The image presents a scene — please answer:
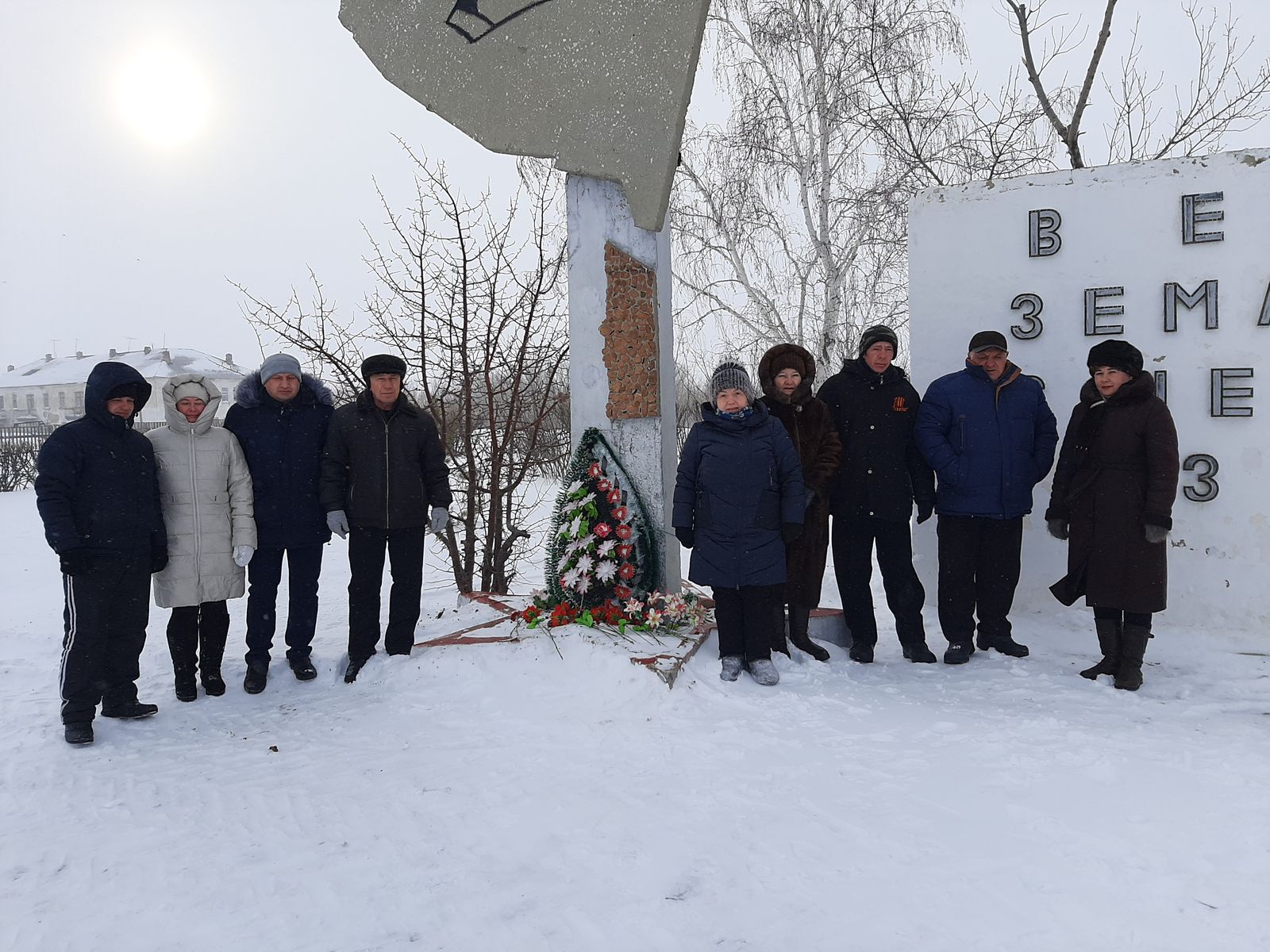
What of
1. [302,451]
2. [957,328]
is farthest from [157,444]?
[957,328]

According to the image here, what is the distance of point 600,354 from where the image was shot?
4801 mm

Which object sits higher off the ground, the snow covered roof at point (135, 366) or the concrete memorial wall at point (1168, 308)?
the snow covered roof at point (135, 366)

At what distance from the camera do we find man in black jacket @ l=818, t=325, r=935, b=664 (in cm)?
423

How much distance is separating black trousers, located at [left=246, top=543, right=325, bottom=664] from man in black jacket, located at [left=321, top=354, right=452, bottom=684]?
0.20m

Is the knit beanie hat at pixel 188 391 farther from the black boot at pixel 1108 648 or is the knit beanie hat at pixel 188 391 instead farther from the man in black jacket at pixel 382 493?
the black boot at pixel 1108 648

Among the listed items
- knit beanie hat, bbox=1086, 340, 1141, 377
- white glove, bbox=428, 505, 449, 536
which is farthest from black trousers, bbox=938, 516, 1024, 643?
white glove, bbox=428, 505, 449, 536

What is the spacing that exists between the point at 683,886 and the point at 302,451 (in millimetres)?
2829

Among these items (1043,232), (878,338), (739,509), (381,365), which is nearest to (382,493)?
(381,365)

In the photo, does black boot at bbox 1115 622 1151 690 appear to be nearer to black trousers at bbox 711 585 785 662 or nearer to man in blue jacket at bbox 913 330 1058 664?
man in blue jacket at bbox 913 330 1058 664

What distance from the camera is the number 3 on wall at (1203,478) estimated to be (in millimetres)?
4719

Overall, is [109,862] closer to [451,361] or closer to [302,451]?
[302,451]

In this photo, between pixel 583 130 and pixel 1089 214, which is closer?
pixel 583 130

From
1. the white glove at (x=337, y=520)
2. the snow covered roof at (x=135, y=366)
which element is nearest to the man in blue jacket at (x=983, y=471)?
the white glove at (x=337, y=520)

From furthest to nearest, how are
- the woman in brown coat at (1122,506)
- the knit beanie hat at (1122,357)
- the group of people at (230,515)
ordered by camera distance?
1. the knit beanie hat at (1122,357)
2. the woman in brown coat at (1122,506)
3. the group of people at (230,515)
